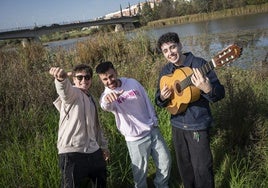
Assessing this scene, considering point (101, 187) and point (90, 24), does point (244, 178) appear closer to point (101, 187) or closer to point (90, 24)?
point (101, 187)

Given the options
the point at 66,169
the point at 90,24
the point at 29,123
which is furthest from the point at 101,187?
the point at 90,24

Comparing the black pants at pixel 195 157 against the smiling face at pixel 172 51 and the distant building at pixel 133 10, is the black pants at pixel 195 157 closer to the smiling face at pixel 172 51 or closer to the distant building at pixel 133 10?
the smiling face at pixel 172 51

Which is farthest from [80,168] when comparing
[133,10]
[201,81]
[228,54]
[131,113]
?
[133,10]

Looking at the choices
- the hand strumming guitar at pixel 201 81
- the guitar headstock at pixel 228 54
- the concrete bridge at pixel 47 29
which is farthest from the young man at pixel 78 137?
the concrete bridge at pixel 47 29

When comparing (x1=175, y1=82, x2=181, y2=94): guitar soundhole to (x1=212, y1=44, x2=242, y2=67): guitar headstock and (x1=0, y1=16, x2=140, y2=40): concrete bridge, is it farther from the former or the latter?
(x1=0, y1=16, x2=140, y2=40): concrete bridge

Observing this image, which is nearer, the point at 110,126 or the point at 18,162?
the point at 18,162

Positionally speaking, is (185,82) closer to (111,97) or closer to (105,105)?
(111,97)

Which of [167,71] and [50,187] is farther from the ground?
[167,71]

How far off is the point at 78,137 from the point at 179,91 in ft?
3.39

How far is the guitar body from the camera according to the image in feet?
8.88

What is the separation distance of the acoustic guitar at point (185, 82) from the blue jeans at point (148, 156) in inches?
14.5

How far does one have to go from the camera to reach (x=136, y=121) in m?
2.99

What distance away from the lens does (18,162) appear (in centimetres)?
308

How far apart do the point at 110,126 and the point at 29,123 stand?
3.68 ft
